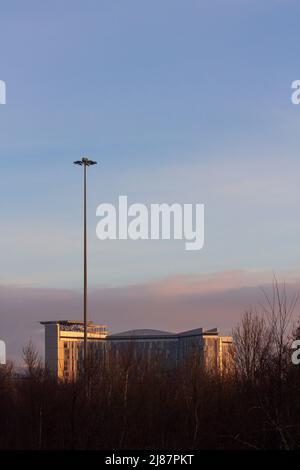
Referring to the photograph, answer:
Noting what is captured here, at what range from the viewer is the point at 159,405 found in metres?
39.7

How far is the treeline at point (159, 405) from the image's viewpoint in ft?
85.8

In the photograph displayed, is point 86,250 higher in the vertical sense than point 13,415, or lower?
higher

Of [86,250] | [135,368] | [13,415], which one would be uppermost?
[86,250]

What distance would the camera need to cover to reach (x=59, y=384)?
146ft

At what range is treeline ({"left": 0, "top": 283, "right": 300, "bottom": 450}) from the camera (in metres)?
26.2
